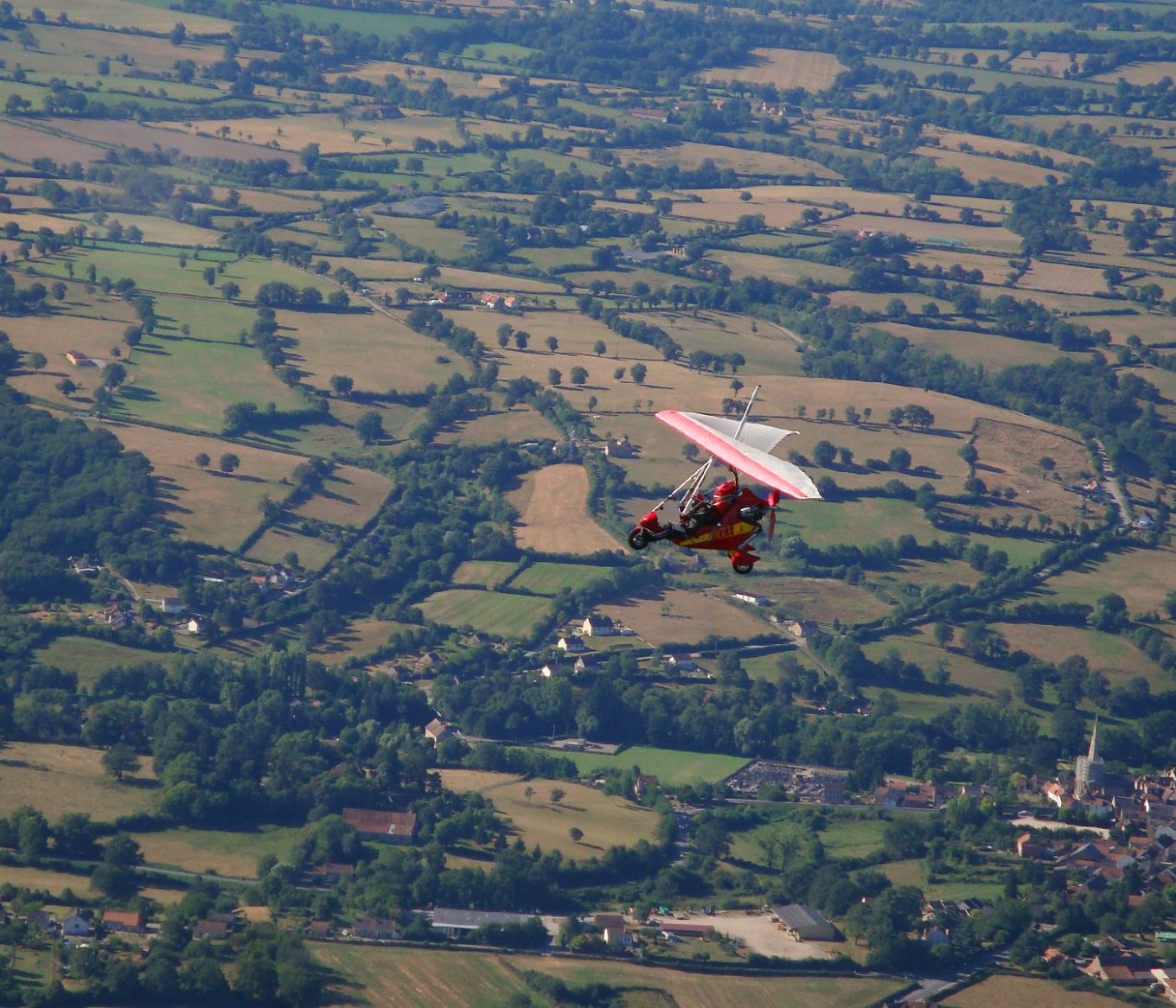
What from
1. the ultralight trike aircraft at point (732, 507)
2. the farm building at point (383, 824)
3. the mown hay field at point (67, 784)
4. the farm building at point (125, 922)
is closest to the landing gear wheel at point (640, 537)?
the ultralight trike aircraft at point (732, 507)

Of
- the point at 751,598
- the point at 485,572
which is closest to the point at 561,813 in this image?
the point at 751,598

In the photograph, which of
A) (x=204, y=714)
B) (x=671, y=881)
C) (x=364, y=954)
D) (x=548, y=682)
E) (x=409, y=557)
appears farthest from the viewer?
(x=409, y=557)

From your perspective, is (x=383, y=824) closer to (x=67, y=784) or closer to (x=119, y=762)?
(x=119, y=762)

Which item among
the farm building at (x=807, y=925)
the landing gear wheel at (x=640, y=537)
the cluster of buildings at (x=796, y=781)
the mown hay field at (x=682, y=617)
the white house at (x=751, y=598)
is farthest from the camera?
the white house at (x=751, y=598)

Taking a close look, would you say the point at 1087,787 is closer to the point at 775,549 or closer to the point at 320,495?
the point at 775,549

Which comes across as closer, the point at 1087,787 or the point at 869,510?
the point at 1087,787

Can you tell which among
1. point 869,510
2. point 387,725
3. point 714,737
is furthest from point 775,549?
point 387,725

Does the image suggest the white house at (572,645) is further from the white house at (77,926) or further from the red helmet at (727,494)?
the red helmet at (727,494)
